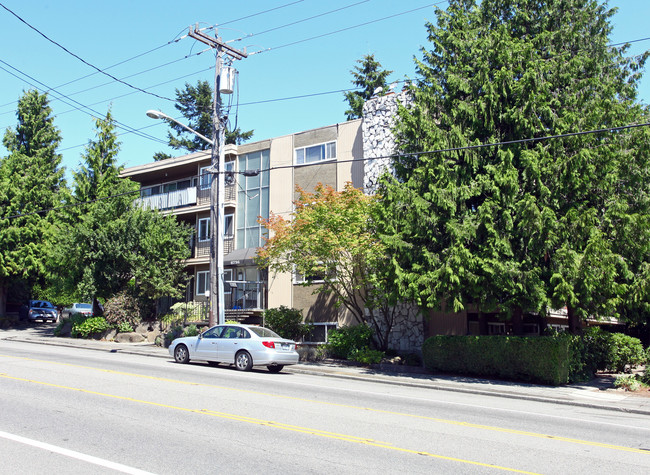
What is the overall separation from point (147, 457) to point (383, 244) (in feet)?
A: 41.7

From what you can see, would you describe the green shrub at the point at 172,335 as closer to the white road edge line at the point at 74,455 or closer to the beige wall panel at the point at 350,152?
the beige wall panel at the point at 350,152

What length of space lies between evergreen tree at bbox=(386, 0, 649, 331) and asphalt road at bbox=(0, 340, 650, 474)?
12.8 ft

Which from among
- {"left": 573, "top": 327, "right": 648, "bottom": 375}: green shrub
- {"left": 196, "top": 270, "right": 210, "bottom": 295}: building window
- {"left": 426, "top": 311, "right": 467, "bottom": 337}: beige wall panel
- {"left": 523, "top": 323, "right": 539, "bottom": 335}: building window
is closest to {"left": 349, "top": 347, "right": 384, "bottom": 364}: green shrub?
{"left": 426, "top": 311, "right": 467, "bottom": 337}: beige wall panel

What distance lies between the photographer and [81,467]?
6.18 meters

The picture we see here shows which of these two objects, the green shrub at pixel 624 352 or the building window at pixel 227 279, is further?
the building window at pixel 227 279

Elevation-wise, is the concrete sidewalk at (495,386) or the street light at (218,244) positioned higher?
the street light at (218,244)

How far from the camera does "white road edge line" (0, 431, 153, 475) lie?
6.09 metres

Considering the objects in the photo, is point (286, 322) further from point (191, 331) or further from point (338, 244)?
point (338, 244)

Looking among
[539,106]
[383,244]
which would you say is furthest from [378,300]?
[539,106]

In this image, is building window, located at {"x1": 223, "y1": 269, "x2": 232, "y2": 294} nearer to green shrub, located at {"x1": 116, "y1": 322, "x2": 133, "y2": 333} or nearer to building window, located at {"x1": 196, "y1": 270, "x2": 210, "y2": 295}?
building window, located at {"x1": 196, "y1": 270, "x2": 210, "y2": 295}

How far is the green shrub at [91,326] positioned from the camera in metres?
28.8

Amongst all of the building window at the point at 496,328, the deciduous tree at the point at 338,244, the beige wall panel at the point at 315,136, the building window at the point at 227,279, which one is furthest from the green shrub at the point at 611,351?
the building window at the point at 227,279

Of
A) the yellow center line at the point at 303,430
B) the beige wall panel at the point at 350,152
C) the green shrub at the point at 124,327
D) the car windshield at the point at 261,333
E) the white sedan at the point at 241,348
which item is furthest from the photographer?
Result: the green shrub at the point at 124,327

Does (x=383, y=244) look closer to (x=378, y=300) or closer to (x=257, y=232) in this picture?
(x=378, y=300)
